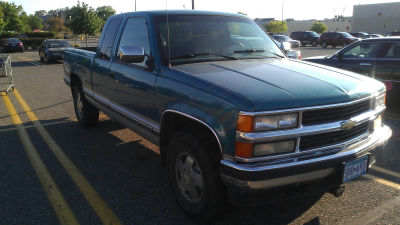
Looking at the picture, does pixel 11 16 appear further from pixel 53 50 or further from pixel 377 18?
pixel 377 18

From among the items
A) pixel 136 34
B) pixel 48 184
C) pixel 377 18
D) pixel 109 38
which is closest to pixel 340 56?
pixel 109 38

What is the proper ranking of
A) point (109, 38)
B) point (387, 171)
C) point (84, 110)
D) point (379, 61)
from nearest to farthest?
point (387, 171) < point (109, 38) < point (84, 110) < point (379, 61)

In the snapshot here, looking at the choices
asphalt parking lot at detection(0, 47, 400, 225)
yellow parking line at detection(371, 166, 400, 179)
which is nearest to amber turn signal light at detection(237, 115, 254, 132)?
asphalt parking lot at detection(0, 47, 400, 225)

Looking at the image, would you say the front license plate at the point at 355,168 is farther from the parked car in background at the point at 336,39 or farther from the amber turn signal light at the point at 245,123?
the parked car in background at the point at 336,39

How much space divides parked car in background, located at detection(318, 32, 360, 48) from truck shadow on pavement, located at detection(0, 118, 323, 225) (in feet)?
105

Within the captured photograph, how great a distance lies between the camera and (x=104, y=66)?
4.94 metres

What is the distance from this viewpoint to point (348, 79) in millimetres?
3293

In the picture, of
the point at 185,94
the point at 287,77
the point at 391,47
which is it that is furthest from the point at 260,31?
the point at 391,47

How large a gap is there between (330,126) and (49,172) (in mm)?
3505

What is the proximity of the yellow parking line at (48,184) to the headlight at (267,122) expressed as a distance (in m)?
1.94

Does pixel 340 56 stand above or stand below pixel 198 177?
above

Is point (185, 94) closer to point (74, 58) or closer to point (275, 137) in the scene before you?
point (275, 137)

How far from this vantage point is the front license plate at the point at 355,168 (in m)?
2.88

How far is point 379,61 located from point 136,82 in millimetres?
5726
